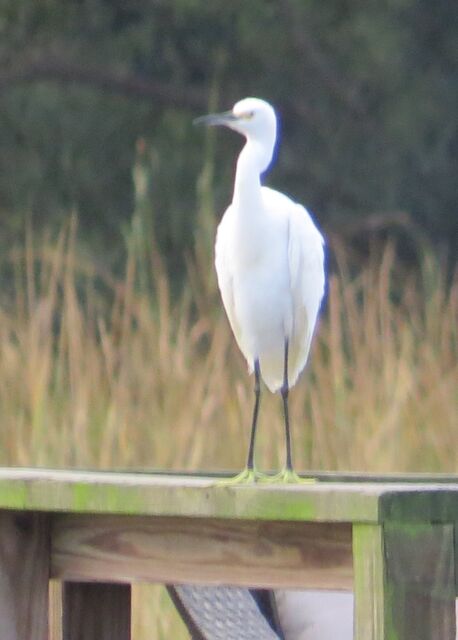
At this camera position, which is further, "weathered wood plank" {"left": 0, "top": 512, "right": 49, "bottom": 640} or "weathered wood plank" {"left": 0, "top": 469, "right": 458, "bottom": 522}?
"weathered wood plank" {"left": 0, "top": 512, "right": 49, "bottom": 640}

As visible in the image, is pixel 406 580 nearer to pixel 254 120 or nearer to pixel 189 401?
pixel 254 120

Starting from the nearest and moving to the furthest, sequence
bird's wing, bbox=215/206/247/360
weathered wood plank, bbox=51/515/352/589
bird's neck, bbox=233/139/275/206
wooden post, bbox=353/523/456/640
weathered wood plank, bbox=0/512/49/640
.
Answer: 1. wooden post, bbox=353/523/456/640
2. weathered wood plank, bbox=51/515/352/589
3. weathered wood plank, bbox=0/512/49/640
4. bird's neck, bbox=233/139/275/206
5. bird's wing, bbox=215/206/247/360

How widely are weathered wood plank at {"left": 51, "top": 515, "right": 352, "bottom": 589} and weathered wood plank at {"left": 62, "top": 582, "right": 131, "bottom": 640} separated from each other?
0.14m

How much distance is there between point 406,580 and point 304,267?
99 centimetres

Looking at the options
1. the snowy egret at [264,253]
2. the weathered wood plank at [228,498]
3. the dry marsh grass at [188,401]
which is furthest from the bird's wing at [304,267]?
the dry marsh grass at [188,401]

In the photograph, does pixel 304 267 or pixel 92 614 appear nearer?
pixel 92 614

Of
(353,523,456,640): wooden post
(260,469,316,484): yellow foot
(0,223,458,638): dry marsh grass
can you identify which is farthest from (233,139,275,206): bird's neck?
(0,223,458,638): dry marsh grass

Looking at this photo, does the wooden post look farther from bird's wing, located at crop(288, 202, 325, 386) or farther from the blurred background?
the blurred background

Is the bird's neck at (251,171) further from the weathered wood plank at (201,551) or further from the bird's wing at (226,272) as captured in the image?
the weathered wood plank at (201,551)

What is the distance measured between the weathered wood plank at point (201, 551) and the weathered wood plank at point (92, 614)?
0.14 m

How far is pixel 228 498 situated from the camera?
62.1 inches

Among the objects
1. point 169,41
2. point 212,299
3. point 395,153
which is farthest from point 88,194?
point 212,299

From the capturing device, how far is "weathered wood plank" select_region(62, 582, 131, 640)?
203cm

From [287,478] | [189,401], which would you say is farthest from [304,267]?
[189,401]
